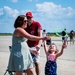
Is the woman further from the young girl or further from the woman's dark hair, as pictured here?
the young girl

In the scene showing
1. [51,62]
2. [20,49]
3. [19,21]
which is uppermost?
[19,21]

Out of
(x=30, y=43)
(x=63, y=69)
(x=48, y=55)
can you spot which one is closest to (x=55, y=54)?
(x=48, y=55)

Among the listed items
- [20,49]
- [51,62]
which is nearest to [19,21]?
[20,49]

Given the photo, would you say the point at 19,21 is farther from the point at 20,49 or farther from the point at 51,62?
the point at 51,62

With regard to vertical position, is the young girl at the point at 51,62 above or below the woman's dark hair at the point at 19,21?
below

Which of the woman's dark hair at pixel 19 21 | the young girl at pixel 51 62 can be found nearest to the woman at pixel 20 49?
the woman's dark hair at pixel 19 21

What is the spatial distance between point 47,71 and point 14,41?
4.23ft

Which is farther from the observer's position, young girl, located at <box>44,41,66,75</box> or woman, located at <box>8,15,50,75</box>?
young girl, located at <box>44,41,66,75</box>

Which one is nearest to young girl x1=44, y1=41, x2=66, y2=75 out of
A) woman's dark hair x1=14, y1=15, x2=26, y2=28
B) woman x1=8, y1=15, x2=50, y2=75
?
woman x1=8, y1=15, x2=50, y2=75

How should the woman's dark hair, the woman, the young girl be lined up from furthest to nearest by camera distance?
the young girl < the woman's dark hair < the woman

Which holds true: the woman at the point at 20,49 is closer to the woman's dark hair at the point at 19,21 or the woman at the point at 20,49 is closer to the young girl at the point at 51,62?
the woman's dark hair at the point at 19,21

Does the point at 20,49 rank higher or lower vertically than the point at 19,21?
lower

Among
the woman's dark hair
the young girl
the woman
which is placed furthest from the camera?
the young girl

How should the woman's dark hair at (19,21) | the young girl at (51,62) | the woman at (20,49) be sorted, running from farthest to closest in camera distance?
1. the young girl at (51,62)
2. the woman's dark hair at (19,21)
3. the woman at (20,49)
